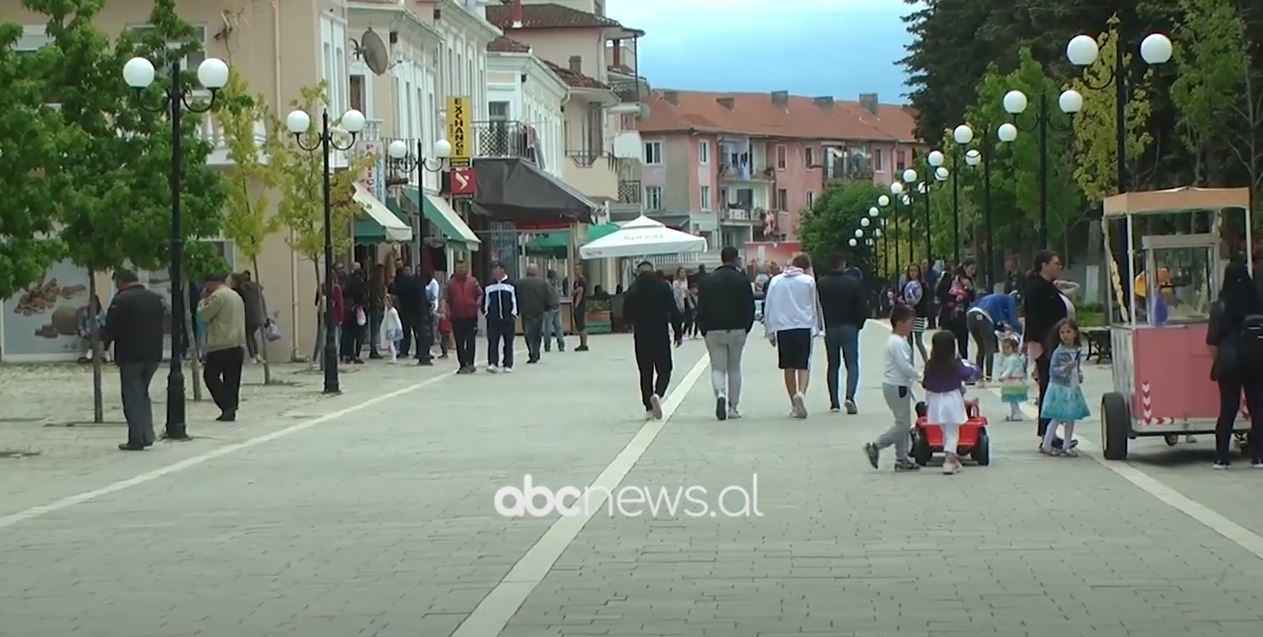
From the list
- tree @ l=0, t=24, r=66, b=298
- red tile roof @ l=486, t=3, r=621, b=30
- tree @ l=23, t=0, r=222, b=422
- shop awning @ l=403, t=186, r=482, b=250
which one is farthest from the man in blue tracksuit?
red tile roof @ l=486, t=3, r=621, b=30

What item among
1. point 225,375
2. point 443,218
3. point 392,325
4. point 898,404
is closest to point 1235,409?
point 898,404

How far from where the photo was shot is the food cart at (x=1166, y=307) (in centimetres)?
1755

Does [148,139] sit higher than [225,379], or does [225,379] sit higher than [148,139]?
[148,139]

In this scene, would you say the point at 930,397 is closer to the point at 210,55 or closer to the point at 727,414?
the point at 727,414

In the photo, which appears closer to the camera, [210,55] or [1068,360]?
[1068,360]

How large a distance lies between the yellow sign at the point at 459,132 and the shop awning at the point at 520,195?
3.02m

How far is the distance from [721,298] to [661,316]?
2.57ft

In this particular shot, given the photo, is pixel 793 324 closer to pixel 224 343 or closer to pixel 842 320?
pixel 842 320

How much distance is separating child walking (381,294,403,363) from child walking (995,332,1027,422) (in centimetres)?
1756

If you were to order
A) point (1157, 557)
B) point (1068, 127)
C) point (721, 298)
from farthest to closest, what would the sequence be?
point (1068, 127), point (721, 298), point (1157, 557)

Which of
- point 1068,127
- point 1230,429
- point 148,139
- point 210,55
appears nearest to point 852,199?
point 1068,127

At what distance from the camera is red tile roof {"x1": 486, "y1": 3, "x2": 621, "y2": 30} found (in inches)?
3797

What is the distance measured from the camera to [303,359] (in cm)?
4066

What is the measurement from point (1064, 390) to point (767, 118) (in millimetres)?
141677
